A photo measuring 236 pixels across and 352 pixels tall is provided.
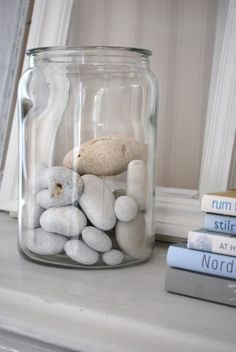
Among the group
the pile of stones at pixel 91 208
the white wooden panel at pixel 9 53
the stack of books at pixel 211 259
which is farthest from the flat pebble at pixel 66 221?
the white wooden panel at pixel 9 53

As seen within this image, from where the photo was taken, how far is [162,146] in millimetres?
724

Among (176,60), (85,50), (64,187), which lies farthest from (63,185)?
(176,60)

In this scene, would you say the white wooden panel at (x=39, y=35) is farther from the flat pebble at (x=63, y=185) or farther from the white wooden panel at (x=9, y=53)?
the flat pebble at (x=63, y=185)

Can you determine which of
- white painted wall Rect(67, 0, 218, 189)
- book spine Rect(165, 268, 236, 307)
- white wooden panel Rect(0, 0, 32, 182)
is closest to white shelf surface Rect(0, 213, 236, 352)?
book spine Rect(165, 268, 236, 307)

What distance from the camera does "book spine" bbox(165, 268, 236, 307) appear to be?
0.45m

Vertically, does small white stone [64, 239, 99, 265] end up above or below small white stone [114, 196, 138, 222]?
below

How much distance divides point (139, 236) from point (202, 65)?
251mm

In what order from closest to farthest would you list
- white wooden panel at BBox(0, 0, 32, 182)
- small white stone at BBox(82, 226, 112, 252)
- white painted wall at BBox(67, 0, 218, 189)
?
1. small white stone at BBox(82, 226, 112, 252)
2. white painted wall at BBox(67, 0, 218, 189)
3. white wooden panel at BBox(0, 0, 32, 182)

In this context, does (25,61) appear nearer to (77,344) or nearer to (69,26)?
(69,26)

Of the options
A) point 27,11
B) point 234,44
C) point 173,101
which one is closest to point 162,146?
point 173,101

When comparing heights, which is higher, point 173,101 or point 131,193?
point 173,101

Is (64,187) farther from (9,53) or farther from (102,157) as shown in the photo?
(9,53)

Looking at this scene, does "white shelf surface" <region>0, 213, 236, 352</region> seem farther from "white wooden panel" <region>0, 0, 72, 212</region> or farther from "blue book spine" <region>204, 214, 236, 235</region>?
"white wooden panel" <region>0, 0, 72, 212</region>

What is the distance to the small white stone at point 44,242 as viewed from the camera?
562mm
